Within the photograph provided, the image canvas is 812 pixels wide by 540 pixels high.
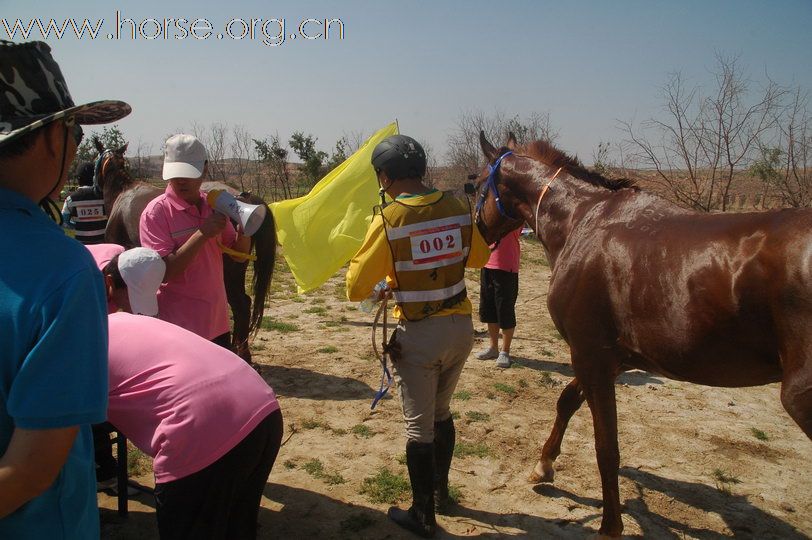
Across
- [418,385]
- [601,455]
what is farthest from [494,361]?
[418,385]

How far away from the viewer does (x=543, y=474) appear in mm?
3781

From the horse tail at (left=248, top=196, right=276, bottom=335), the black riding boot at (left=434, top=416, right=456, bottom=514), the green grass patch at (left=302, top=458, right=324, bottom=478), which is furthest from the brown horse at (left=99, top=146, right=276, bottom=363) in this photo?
the black riding boot at (left=434, top=416, right=456, bottom=514)

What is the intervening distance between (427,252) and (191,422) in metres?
1.42

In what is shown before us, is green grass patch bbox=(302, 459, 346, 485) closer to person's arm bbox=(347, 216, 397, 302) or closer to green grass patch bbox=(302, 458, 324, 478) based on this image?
green grass patch bbox=(302, 458, 324, 478)

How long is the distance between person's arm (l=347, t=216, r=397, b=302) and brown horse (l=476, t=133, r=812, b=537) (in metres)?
1.24

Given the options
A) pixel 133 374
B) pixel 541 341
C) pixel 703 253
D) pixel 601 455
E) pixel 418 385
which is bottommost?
pixel 541 341

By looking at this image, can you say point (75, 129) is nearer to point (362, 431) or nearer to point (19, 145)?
point (19, 145)

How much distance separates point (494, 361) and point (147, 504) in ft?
12.9

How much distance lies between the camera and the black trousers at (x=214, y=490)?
194 centimetres

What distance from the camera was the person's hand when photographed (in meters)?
3.02

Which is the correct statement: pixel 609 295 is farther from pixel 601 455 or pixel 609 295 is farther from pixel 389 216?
pixel 389 216

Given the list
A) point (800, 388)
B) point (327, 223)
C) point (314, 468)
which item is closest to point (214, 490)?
point (314, 468)

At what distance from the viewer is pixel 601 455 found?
3.25 metres

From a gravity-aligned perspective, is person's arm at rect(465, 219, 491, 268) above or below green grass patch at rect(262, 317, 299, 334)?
above
